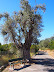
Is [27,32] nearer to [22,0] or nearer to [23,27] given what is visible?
[23,27]

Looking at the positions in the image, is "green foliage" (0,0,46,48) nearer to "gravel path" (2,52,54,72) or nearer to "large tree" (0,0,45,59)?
"large tree" (0,0,45,59)

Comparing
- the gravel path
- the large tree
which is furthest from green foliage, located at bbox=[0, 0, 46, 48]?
the gravel path

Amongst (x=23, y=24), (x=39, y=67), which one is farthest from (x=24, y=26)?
(x=39, y=67)

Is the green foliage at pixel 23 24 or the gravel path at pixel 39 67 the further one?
the green foliage at pixel 23 24

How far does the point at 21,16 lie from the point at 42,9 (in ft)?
12.4

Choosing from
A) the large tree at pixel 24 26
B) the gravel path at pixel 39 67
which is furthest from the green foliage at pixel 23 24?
the gravel path at pixel 39 67

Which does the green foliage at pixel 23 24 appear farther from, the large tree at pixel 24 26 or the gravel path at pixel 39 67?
the gravel path at pixel 39 67

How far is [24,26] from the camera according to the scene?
14352 mm

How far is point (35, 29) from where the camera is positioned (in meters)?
14.7

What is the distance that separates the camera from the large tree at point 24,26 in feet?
45.9

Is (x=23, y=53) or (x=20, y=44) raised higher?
(x=20, y=44)

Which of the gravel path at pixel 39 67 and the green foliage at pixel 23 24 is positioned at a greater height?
the green foliage at pixel 23 24

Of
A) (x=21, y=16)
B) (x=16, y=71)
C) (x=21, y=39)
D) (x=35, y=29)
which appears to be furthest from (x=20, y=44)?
(x=16, y=71)

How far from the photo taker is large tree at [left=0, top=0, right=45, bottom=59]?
551 inches
